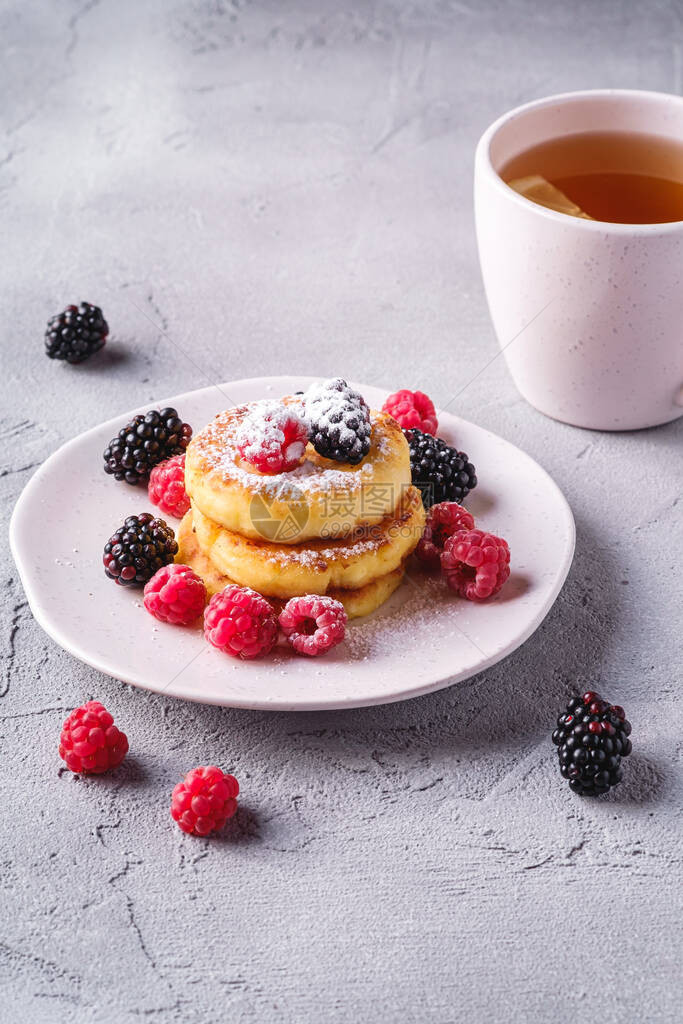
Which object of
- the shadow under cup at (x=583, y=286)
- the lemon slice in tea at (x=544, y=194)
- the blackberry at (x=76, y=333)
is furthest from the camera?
the blackberry at (x=76, y=333)

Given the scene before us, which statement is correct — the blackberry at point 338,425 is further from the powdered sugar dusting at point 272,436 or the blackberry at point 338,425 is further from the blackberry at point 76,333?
the blackberry at point 76,333

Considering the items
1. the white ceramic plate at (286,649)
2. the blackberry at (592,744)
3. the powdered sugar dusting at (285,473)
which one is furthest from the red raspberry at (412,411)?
the blackberry at (592,744)

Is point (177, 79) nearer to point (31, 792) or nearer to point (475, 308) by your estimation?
point (475, 308)

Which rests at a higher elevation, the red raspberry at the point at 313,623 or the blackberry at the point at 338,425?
the blackberry at the point at 338,425

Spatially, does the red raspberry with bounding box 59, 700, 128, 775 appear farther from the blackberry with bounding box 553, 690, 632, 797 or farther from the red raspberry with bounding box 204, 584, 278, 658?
the blackberry with bounding box 553, 690, 632, 797

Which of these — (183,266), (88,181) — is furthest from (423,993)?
(88,181)

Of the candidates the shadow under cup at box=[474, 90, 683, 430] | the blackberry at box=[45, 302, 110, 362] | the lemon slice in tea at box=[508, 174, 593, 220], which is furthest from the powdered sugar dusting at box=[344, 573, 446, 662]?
the blackberry at box=[45, 302, 110, 362]
